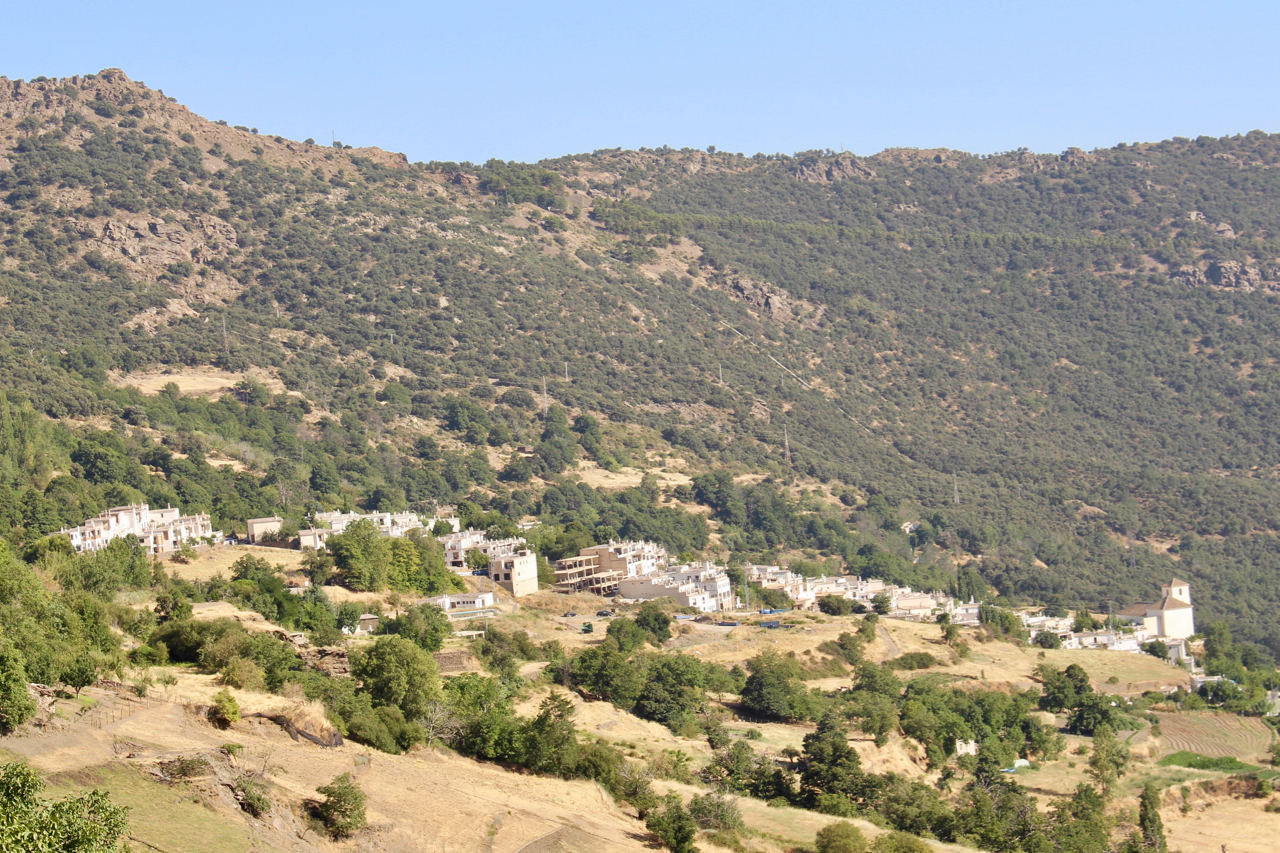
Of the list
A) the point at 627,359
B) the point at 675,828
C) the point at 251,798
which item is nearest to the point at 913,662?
the point at 675,828

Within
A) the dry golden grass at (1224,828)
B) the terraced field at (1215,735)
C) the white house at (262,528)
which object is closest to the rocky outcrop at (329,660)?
the dry golden grass at (1224,828)

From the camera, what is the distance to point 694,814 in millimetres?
31047

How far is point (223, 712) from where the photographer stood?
27.2 meters

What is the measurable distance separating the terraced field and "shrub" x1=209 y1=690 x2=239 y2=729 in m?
39.1

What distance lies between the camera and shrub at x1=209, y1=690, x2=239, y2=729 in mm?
27062

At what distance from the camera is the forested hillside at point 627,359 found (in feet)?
284

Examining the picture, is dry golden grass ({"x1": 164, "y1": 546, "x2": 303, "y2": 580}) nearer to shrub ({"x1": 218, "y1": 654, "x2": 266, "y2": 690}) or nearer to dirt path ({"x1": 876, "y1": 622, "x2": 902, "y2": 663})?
shrub ({"x1": 218, "y1": 654, "x2": 266, "y2": 690})

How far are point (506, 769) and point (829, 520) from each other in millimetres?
65947

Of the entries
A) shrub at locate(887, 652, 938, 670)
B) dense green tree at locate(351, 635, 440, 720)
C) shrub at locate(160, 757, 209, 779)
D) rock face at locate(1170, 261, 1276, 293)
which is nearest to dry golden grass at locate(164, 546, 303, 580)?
dense green tree at locate(351, 635, 440, 720)

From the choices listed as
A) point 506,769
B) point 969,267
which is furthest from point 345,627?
point 969,267

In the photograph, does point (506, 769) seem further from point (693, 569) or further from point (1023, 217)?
point (1023, 217)

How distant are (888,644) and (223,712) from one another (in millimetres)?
40932

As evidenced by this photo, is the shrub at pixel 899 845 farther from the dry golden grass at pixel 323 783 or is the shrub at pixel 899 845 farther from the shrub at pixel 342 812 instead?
the shrub at pixel 342 812

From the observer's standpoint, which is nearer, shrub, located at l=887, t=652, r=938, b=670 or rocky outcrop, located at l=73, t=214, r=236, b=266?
shrub, located at l=887, t=652, r=938, b=670
